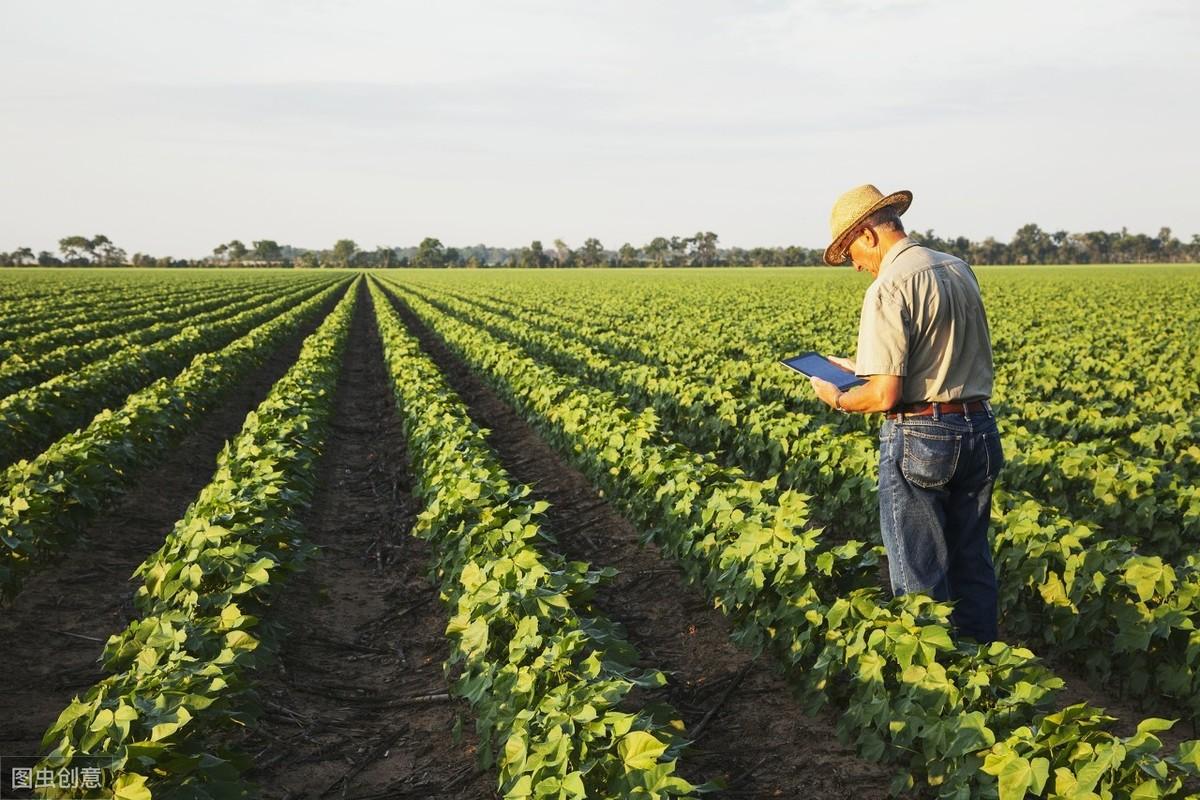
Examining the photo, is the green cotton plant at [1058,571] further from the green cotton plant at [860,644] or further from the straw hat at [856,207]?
the straw hat at [856,207]

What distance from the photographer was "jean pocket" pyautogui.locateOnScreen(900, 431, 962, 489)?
149 inches

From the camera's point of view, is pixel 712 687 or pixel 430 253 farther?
pixel 430 253

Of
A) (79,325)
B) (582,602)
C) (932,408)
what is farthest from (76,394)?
(79,325)

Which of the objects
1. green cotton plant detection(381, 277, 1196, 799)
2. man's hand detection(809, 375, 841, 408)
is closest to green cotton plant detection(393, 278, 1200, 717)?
green cotton plant detection(381, 277, 1196, 799)

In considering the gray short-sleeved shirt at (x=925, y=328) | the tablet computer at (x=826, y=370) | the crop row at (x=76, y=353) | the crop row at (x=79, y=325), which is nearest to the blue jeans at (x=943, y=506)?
the gray short-sleeved shirt at (x=925, y=328)

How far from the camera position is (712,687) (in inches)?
199

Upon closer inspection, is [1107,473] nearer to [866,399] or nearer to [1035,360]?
[866,399]

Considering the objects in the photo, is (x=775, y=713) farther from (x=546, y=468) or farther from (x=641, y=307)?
(x=641, y=307)

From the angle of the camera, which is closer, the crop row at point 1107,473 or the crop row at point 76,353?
the crop row at point 1107,473

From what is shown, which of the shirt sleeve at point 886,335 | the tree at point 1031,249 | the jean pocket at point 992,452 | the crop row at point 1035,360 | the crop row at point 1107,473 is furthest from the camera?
the tree at point 1031,249

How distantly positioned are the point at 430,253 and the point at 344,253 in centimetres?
2113

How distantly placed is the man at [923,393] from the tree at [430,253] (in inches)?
6971

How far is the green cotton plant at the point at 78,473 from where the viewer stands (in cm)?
615

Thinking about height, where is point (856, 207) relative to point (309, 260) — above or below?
below
